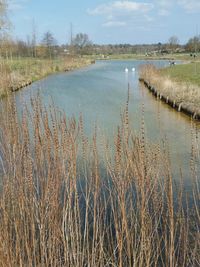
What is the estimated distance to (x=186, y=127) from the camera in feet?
38.3

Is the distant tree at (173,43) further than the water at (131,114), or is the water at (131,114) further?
the distant tree at (173,43)

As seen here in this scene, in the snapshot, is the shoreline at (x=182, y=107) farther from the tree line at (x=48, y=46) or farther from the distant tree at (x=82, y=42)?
the distant tree at (x=82, y=42)

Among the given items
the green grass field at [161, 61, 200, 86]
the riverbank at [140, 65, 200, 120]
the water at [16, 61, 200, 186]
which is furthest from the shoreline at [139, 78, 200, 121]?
the green grass field at [161, 61, 200, 86]

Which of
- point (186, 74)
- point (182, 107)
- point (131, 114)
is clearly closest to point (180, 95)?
point (182, 107)

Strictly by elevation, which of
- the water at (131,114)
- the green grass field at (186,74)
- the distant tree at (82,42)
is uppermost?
the distant tree at (82,42)

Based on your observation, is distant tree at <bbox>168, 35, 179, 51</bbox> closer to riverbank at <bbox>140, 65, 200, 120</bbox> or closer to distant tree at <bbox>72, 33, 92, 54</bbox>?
distant tree at <bbox>72, 33, 92, 54</bbox>

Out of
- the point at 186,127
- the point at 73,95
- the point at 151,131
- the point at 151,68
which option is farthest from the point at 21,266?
the point at 151,68

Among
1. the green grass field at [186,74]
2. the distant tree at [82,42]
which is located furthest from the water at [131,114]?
the distant tree at [82,42]

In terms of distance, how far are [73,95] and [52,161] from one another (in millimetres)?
15487

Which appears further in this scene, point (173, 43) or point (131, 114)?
point (173, 43)

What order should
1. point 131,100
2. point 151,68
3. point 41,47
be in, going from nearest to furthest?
point 131,100 → point 151,68 → point 41,47

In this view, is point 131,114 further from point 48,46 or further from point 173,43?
point 173,43

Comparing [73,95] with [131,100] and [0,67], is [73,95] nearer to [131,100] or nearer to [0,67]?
[131,100]

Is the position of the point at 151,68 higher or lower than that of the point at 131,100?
higher
